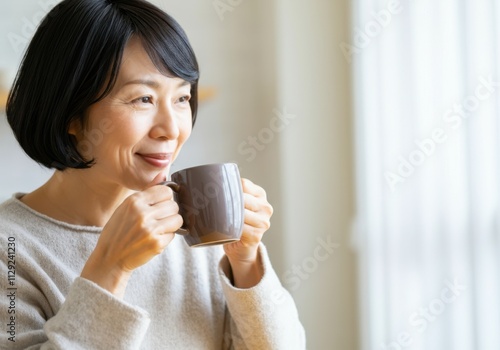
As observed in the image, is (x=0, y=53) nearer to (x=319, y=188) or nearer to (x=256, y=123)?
(x=256, y=123)

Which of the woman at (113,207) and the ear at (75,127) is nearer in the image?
the woman at (113,207)

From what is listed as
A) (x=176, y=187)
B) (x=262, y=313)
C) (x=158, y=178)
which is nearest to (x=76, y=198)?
(x=158, y=178)

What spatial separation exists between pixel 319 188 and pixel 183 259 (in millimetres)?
998

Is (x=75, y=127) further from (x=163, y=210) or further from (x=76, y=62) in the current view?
(x=163, y=210)

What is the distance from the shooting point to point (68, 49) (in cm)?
115

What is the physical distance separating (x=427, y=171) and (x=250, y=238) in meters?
0.85

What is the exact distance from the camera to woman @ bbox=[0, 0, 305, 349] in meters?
1.03

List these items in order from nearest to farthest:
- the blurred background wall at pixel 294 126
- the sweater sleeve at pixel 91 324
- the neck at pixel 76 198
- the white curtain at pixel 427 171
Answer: the sweater sleeve at pixel 91 324 → the neck at pixel 76 198 → the white curtain at pixel 427 171 → the blurred background wall at pixel 294 126

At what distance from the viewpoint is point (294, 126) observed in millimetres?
2258

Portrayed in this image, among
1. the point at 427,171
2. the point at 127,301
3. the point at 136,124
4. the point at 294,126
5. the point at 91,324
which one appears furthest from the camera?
the point at 294,126

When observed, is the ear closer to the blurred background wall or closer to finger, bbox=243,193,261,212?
finger, bbox=243,193,261,212

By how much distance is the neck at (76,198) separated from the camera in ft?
4.10

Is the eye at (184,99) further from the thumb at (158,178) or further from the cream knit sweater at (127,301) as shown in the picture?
the cream knit sweater at (127,301)

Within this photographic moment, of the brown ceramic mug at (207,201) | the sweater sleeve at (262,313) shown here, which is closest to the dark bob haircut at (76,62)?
the brown ceramic mug at (207,201)
